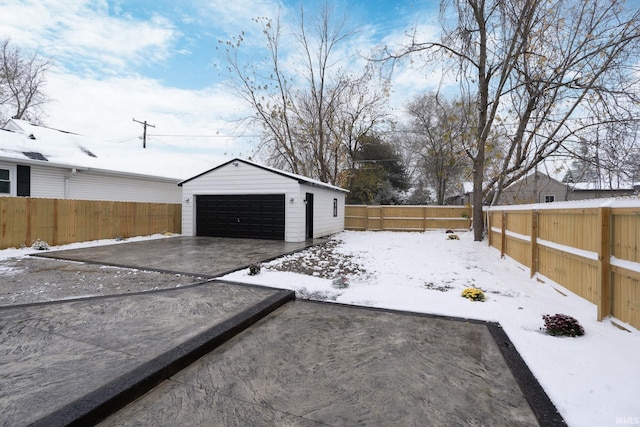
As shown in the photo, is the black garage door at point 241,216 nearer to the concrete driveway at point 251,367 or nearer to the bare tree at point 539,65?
the bare tree at point 539,65

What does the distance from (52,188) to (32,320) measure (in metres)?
10.4

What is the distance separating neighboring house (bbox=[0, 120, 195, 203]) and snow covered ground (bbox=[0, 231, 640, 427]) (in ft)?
11.3

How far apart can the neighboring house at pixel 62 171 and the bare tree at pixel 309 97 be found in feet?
25.1

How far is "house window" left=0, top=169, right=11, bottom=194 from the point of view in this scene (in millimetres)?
9742

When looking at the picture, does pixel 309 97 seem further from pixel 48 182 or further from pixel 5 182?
pixel 5 182

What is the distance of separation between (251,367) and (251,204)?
9409mm

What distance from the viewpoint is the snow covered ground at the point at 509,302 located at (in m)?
2.14

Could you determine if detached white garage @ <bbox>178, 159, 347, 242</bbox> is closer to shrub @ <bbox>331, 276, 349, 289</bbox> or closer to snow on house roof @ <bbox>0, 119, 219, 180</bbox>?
snow on house roof @ <bbox>0, 119, 219, 180</bbox>

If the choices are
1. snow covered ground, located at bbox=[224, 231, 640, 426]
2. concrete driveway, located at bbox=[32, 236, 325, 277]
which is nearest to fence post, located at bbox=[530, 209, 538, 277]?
snow covered ground, located at bbox=[224, 231, 640, 426]

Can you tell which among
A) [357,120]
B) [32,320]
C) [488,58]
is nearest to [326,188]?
[488,58]

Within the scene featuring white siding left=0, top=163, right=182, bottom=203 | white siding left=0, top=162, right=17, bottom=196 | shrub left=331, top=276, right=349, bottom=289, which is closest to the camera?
shrub left=331, top=276, right=349, bottom=289

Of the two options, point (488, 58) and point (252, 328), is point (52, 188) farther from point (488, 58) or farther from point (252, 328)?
point (488, 58)

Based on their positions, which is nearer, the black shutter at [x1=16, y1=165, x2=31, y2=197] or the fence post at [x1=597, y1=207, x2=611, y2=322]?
the fence post at [x1=597, y1=207, x2=611, y2=322]

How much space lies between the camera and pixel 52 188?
10961 millimetres
